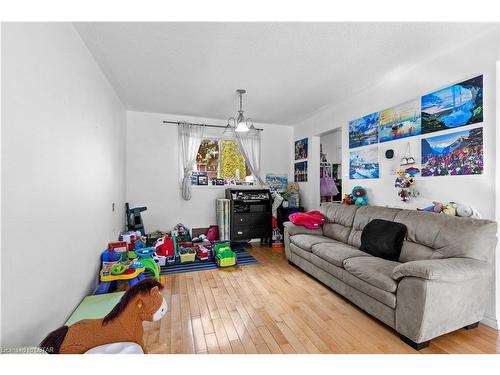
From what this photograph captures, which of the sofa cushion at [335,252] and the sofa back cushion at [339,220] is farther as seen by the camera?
the sofa back cushion at [339,220]

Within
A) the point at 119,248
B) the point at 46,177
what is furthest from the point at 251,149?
the point at 46,177

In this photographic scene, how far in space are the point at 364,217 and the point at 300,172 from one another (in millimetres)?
2162

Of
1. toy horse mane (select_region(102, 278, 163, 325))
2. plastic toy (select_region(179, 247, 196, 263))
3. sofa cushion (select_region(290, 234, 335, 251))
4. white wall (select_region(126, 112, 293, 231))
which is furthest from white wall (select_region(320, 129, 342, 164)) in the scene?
toy horse mane (select_region(102, 278, 163, 325))

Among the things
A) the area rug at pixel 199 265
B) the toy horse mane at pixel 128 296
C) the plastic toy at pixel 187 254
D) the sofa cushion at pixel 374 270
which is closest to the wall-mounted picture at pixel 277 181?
the area rug at pixel 199 265

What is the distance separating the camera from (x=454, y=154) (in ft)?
7.45

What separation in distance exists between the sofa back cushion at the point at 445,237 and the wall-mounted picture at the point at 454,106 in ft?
3.07

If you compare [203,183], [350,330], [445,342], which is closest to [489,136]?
[445,342]

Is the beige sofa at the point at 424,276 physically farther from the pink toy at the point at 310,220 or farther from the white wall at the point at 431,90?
the pink toy at the point at 310,220

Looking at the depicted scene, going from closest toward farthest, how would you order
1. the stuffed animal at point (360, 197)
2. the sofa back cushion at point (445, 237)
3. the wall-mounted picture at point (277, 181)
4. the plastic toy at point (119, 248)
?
the sofa back cushion at point (445, 237), the plastic toy at point (119, 248), the stuffed animal at point (360, 197), the wall-mounted picture at point (277, 181)

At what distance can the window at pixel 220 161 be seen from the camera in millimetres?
4711

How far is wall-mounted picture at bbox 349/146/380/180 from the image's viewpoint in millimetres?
3158

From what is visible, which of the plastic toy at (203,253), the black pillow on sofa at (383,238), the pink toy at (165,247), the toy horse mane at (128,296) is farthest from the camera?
the plastic toy at (203,253)

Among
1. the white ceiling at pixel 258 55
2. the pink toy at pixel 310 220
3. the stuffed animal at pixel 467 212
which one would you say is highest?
the white ceiling at pixel 258 55

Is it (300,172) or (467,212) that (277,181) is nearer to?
(300,172)
